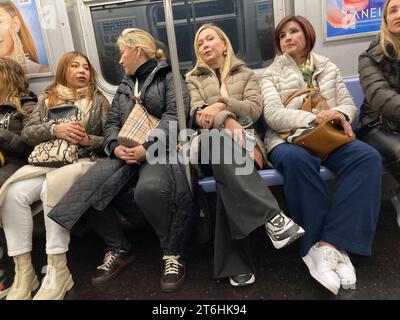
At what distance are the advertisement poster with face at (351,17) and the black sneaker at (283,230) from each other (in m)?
1.73

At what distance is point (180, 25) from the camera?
288 centimetres

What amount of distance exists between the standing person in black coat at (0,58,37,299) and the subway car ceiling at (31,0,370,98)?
389 millimetres

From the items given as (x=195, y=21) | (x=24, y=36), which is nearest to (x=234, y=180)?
(x=195, y=21)

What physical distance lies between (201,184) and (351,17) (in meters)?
1.85

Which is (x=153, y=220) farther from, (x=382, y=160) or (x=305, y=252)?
(x=382, y=160)

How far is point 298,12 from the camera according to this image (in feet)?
8.59

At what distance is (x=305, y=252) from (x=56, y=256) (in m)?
1.41

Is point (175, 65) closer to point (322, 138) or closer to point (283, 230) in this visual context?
point (322, 138)

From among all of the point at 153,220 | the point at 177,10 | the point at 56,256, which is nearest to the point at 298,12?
the point at 177,10

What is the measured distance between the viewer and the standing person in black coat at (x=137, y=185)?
1.89 metres

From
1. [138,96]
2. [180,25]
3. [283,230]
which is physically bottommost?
[283,230]

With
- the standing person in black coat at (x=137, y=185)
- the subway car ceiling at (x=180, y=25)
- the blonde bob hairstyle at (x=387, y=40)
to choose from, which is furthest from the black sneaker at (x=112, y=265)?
the blonde bob hairstyle at (x=387, y=40)

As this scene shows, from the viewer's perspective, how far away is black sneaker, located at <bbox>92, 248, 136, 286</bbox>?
207 cm

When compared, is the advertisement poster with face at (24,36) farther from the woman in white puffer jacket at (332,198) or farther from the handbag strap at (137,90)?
the woman in white puffer jacket at (332,198)
